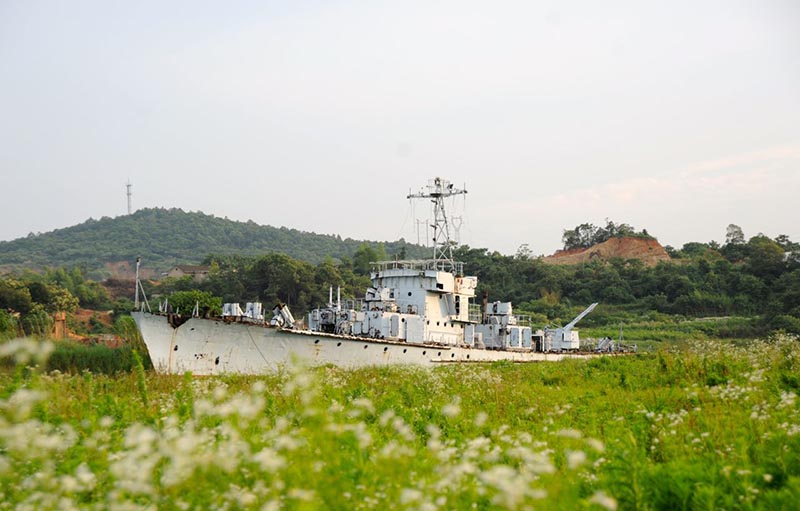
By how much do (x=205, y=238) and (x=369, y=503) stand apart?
18834 cm

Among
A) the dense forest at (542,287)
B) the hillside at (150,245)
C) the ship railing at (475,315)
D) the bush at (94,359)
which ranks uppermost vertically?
the hillside at (150,245)

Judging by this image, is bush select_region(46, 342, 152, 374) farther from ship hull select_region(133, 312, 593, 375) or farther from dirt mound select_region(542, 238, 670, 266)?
dirt mound select_region(542, 238, 670, 266)

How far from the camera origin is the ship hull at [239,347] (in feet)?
98.5

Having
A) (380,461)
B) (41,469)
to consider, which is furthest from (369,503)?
(41,469)

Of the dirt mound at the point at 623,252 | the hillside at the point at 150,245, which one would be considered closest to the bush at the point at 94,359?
the dirt mound at the point at 623,252

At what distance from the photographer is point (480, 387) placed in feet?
60.4

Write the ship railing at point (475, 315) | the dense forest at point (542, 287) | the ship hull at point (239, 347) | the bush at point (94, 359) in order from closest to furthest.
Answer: the ship hull at point (239, 347), the bush at point (94, 359), the ship railing at point (475, 315), the dense forest at point (542, 287)

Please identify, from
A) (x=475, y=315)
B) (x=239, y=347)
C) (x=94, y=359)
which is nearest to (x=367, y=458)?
(x=239, y=347)

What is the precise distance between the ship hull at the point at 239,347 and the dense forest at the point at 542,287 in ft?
99.3

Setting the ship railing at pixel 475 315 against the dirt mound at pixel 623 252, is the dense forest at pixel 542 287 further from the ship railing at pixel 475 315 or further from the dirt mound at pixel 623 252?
the ship railing at pixel 475 315

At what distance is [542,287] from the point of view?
305ft

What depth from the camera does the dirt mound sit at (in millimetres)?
127000

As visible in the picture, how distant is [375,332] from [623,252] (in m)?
102

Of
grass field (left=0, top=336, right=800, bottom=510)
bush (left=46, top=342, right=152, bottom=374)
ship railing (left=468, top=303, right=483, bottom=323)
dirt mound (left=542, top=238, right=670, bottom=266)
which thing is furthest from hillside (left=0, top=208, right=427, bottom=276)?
grass field (left=0, top=336, right=800, bottom=510)
